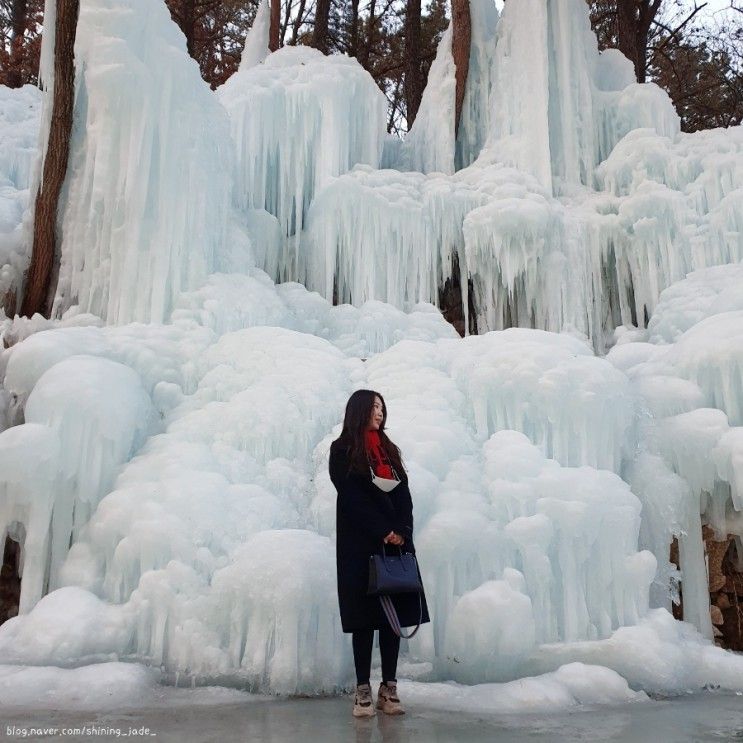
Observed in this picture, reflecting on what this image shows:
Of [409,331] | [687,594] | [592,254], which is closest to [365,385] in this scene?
[409,331]

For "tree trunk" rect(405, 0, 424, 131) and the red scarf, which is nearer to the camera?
the red scarf

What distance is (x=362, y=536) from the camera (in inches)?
130

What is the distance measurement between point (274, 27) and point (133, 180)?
6.47 metres

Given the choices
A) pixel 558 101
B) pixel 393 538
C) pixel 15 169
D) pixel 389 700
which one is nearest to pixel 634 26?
pixel 558 101

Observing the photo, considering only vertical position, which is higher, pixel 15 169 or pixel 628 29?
pixel 628 29

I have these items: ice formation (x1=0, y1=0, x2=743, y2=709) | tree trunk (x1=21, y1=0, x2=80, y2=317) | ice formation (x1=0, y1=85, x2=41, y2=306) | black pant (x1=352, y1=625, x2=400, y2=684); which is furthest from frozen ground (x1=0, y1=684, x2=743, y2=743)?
ice formation (x1=0, y1=85, x2=41, y2=306)

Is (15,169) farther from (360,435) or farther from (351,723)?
(351,723)

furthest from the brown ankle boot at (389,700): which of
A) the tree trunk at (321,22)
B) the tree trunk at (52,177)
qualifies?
the tree trunk at (321,22)

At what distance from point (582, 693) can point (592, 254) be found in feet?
20.3

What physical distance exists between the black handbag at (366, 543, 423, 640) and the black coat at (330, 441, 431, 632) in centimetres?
5

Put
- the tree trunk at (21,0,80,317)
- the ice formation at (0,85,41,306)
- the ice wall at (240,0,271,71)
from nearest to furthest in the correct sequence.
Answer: the tree trunk at (21,0,80,317) → the ice formation at (0,85,41,306) → the ice wall at (240,0,271,71)

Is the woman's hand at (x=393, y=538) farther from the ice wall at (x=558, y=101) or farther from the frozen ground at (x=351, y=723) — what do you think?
the ice wall at (x=558, y=101)

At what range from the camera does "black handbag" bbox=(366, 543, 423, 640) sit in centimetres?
315

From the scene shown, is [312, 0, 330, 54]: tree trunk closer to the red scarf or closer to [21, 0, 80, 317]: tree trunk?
[21, 0, 80, 317]: tree trunk
